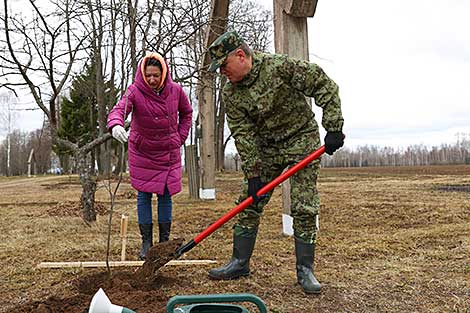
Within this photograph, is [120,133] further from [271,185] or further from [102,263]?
[271,185]

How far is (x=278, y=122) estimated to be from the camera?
3.26 m

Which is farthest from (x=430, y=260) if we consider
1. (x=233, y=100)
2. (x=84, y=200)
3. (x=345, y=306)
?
(x=84, y=200)

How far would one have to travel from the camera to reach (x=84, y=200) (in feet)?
20.3

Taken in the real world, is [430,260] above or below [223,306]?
below

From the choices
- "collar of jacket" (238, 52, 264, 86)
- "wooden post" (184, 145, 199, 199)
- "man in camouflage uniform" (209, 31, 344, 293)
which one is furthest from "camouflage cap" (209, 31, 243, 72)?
"wooden post" (184, 145, 199, 199)

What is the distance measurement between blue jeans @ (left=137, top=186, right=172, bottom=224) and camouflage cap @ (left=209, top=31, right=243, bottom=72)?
1.47m

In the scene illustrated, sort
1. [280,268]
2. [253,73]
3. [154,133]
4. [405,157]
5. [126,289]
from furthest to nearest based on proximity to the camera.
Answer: [405,157]
[154,133]
[280,268]
[253,73]
[126,289]

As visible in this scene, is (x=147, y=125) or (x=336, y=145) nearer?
(x=336, y=145)

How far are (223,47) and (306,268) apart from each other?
58.2 inches

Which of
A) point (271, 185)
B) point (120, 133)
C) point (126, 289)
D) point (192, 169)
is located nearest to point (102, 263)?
point (126, 289)

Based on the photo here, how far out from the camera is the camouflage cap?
3.03m

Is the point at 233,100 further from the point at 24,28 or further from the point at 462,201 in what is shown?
the point at 462,201

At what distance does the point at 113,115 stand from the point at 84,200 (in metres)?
2.72

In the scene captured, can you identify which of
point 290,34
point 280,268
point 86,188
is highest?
point 290,34
